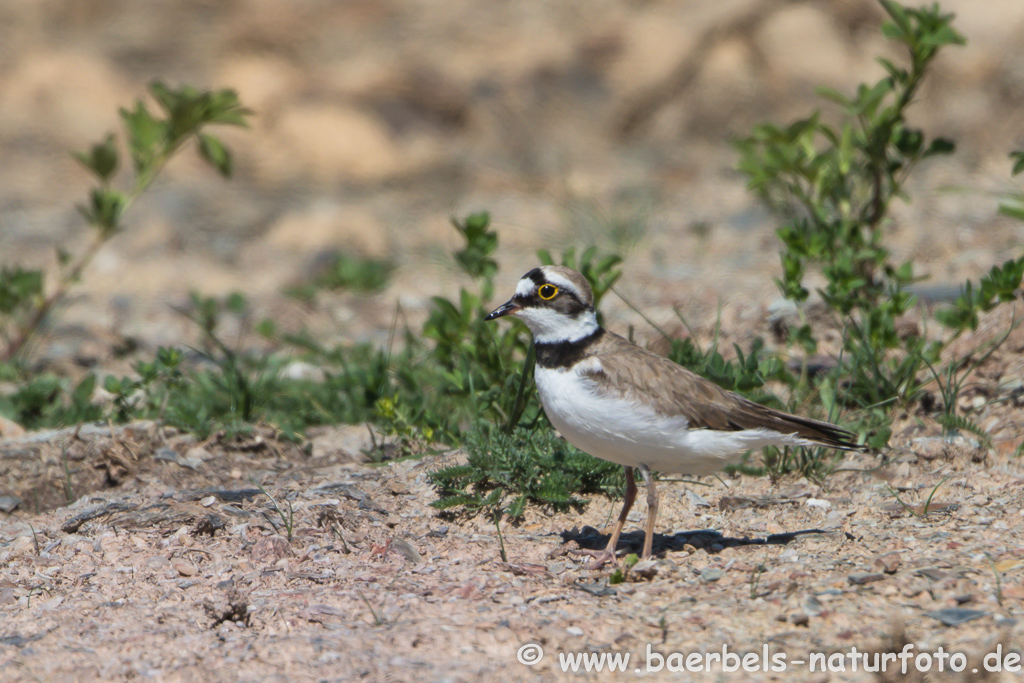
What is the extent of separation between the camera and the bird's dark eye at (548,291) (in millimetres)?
4150

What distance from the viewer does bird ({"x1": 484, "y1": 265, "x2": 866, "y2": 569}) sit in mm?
3871

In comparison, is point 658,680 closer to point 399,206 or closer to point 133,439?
point 133,439

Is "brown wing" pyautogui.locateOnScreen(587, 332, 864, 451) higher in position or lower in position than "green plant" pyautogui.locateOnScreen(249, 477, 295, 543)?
higher

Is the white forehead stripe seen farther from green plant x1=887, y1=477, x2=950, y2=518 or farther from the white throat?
green plant x1=887, y1=477, x2=950, y2=518

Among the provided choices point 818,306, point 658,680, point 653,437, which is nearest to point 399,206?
point 818,306

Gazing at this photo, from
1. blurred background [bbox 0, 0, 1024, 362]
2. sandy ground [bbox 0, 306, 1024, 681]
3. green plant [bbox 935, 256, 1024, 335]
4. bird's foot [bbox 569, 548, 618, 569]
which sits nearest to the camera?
sandy ground [bbox 0, 306, 1024, 681]

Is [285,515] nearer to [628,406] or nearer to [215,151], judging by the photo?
[628,406]

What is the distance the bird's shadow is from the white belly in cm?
34

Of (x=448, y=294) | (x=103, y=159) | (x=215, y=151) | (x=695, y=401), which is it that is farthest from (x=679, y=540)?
(x=448, y=294)

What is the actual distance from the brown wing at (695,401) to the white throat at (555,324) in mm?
116

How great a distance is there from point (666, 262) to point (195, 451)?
4171mm

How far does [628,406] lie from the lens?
3871 millimetres

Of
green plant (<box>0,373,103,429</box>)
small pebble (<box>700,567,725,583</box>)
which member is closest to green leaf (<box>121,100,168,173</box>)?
green plant (<box>0,373,103,429</box>)

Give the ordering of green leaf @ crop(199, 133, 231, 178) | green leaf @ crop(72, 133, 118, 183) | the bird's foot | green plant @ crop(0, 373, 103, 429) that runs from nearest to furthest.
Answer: the bird's foot, green plant @ crop(0, 373, 103, 429), green leaf @ crop(199, 133, 231, 178), green leaf @ crop(72, 133, 118, 183)
